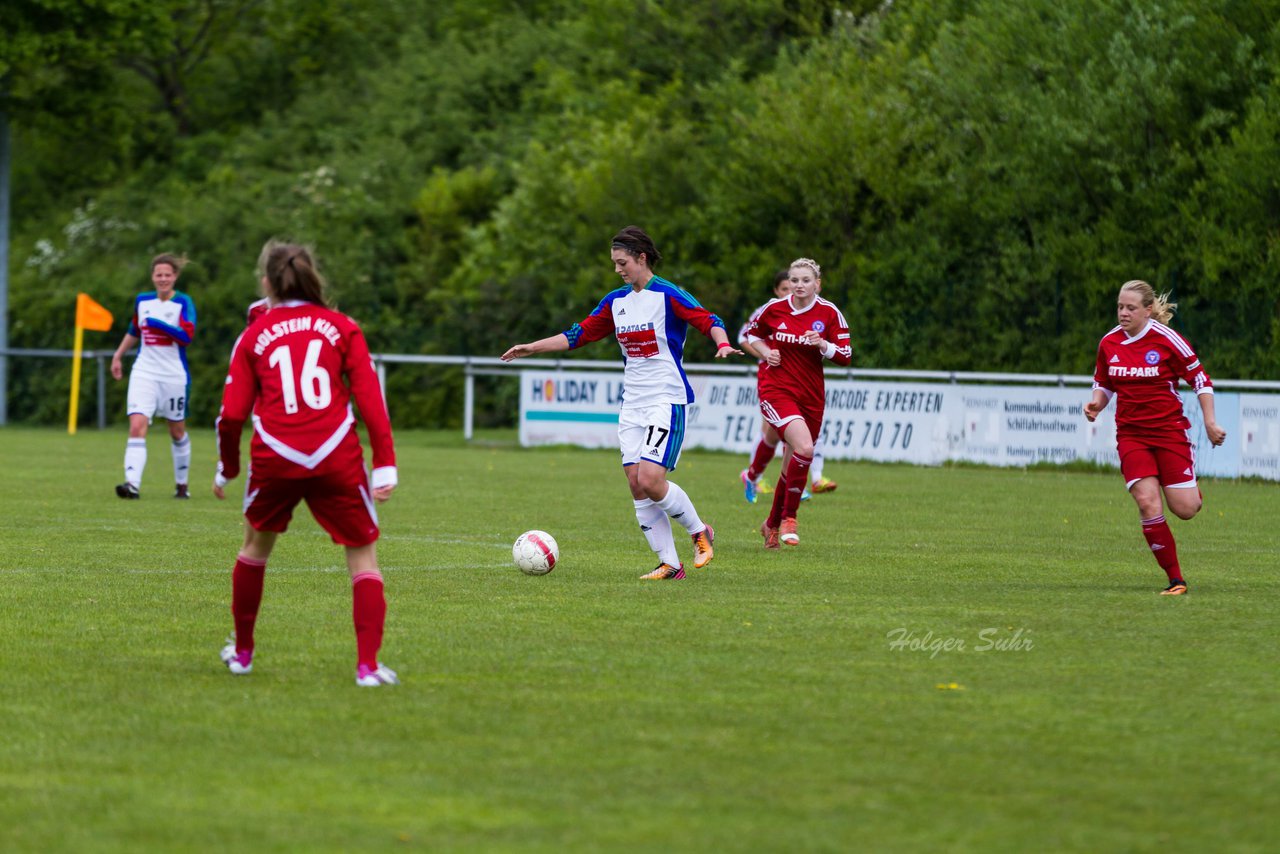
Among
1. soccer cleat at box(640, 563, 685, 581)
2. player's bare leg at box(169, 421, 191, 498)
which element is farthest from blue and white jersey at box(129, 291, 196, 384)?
soccer cleat at box(640, 563, 685, 581)

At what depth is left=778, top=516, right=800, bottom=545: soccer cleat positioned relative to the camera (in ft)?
43.0

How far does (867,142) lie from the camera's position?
2925cm

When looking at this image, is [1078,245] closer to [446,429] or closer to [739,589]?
[446,429]

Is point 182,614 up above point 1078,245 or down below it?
below

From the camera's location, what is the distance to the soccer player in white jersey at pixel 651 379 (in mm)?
10898

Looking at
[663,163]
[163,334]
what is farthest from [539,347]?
[663,163]

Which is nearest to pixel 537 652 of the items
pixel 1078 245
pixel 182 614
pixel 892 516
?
pixel 182 614

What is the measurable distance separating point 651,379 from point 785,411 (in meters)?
2.36

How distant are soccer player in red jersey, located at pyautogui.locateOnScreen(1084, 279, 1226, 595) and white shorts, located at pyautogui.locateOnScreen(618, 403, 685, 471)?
2.44 m

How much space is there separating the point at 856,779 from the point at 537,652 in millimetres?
2641

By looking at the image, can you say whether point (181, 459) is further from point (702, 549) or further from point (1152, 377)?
point (1152, 377)

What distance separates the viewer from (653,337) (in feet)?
36.3

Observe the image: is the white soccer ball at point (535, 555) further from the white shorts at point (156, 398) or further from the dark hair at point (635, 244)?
the white shorts at point (156, 398)

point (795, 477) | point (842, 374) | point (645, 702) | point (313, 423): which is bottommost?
point (645, 702)
